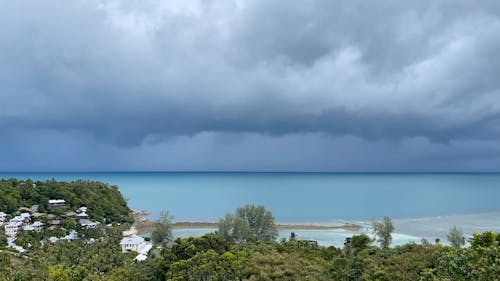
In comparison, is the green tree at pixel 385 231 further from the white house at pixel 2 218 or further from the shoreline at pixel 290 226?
the white house at pixel 2 218

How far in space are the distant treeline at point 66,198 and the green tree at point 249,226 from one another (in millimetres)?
28449

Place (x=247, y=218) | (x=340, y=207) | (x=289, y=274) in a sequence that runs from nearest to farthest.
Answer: (x=289, y=274)
(x=247, y=218)
(x=340, y=207)

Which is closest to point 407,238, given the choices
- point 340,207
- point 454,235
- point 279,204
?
point 454,235

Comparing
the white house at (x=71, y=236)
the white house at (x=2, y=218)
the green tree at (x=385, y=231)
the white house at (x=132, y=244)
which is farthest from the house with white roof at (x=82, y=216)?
the green tree at (x=385, y=231)

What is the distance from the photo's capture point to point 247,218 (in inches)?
1897

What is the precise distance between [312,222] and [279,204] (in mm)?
28417

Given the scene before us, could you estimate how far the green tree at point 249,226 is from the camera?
144ft

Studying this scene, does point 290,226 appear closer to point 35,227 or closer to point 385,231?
point 385,231

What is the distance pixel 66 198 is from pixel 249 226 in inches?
1500

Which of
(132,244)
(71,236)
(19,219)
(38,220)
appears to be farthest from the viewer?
(38,220)

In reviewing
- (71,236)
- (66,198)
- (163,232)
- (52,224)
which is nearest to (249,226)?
(163,232)

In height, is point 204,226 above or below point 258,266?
below

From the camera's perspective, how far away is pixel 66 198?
6900 centimetres

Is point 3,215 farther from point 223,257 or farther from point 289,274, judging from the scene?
point 289,274
